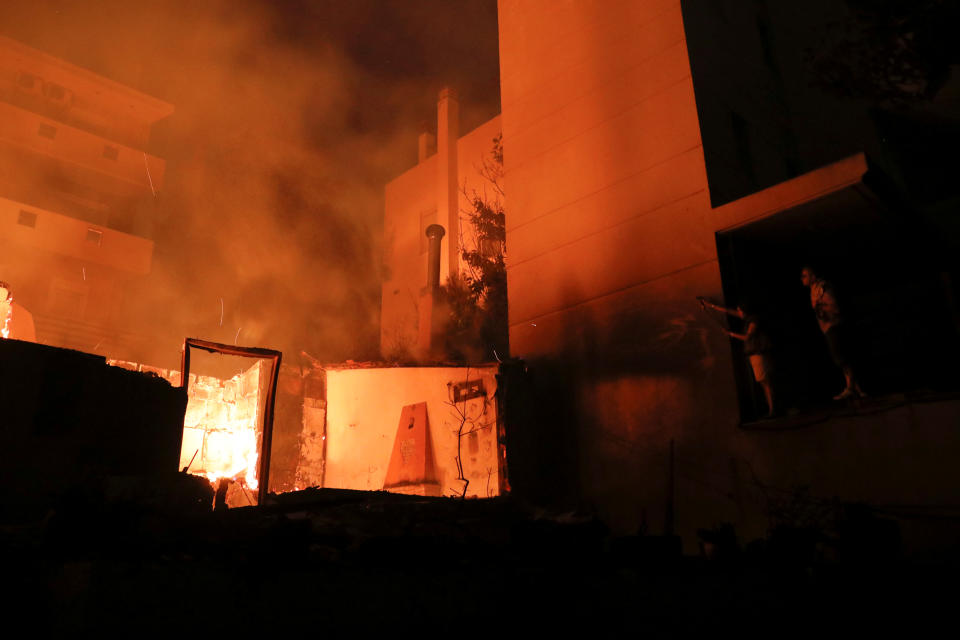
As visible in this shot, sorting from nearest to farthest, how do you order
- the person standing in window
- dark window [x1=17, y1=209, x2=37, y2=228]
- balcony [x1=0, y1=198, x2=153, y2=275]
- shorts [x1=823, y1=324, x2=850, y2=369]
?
1. shorts [x1=823, y1=324, x2=850, y2=369]
2. the person standing in window
3. balcony [x1=0, y1=198, x2=153, y2=275]
4. dark window [x1=17, y1=209, x2=37, y2=228]

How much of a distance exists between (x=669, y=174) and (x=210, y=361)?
107ft

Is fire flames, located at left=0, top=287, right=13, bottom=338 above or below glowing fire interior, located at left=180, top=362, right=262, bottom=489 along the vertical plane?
above

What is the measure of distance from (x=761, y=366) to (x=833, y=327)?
111 centimetres

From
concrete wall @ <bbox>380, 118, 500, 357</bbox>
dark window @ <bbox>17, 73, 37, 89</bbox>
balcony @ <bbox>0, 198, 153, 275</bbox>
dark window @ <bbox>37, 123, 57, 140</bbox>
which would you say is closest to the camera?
concrete wall @ <bbox>380, 118, 500, 357</bbox>

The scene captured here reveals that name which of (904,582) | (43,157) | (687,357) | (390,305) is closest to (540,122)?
(687,357)

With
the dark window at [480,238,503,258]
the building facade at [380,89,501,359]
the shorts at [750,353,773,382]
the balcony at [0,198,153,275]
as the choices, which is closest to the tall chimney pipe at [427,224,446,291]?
the building facade at [380,89,501,359]

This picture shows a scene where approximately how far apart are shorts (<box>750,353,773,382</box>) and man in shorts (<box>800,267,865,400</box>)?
833mm

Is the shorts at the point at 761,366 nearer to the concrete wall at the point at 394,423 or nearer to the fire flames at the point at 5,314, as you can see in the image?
the concrete wall at the point at 394,423

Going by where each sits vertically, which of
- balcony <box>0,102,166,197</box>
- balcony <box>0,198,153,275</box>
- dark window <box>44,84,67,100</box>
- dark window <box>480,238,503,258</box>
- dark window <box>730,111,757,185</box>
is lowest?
dark window <box>730,111,757,185</box>

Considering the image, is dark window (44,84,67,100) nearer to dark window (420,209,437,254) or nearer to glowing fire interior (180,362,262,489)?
dark window (420,209,437,254)

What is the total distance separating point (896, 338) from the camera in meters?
11.4

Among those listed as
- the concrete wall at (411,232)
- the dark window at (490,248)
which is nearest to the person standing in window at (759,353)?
the dark window at (490,248)

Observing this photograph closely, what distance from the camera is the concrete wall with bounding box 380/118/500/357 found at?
2409cm

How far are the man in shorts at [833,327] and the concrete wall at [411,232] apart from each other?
14863mm
